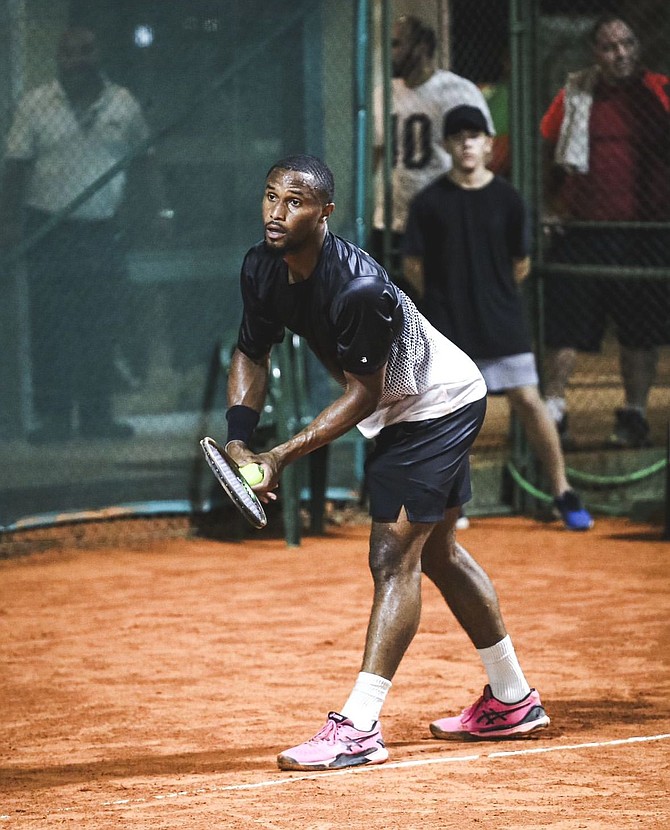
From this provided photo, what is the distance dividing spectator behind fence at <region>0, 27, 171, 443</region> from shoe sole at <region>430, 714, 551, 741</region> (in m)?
4.33

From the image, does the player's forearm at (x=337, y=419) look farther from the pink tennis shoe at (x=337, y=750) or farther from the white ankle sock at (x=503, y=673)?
the white ankle sock at (x=503, y=673)

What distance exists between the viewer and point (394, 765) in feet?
15.6

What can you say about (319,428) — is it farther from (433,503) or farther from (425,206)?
(425,206)

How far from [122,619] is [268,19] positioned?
13.0ft

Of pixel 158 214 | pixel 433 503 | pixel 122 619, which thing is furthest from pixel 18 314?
pixel 433 503

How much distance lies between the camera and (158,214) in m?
9.17

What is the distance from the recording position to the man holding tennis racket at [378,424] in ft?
15.0

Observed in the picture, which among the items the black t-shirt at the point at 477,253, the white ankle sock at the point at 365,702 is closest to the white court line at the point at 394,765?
the white ankle sock at the point at 365,702

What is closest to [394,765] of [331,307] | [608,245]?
[331,307]

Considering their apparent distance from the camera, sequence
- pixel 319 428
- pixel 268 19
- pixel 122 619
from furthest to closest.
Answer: pixel 268 19 → pixel 122 619 → pixel 319 428

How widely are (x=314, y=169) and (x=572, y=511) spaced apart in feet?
16.5

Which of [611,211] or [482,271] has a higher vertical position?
[611,211]

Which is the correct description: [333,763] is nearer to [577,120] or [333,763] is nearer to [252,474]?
[252,474]

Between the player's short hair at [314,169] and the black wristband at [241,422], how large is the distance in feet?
2.27
